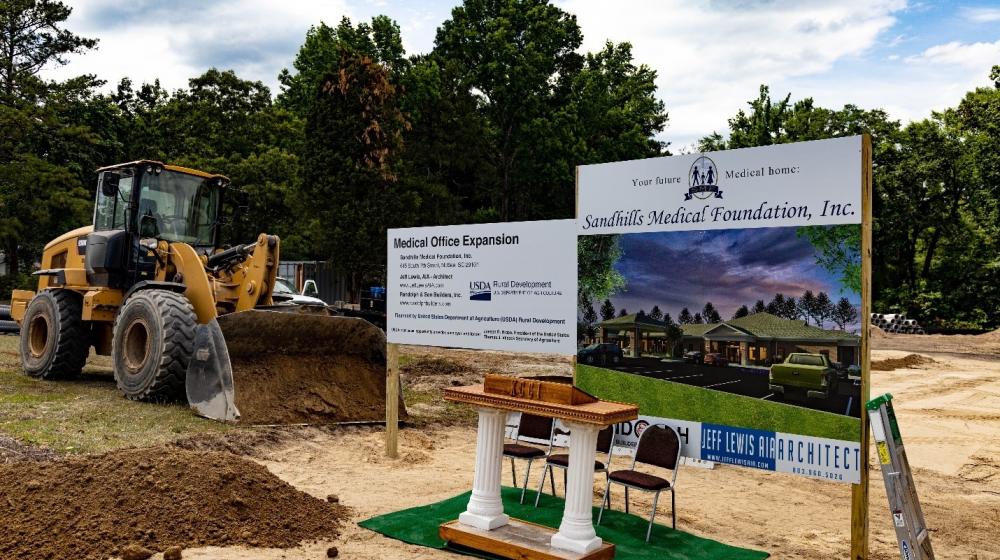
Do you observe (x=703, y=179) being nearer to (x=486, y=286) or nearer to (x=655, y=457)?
(x=655, y=457)

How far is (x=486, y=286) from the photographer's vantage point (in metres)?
6.94

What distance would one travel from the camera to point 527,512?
6.28 meters

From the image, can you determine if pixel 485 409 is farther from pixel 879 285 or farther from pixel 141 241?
pixel 879 285

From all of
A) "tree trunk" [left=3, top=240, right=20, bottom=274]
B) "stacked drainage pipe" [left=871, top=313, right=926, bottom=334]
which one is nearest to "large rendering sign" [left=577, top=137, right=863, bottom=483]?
"tree trunk" [left=3, top=240, right=20, bottom=274]

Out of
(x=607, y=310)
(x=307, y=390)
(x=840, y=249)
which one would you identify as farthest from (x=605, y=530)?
(x=307, y=390)

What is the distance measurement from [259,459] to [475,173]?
23981 millimetres

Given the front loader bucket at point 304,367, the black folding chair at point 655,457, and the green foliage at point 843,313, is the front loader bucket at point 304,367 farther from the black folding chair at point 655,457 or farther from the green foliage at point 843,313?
the green foliage at point 843,313

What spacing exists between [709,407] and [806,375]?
0.74 metres

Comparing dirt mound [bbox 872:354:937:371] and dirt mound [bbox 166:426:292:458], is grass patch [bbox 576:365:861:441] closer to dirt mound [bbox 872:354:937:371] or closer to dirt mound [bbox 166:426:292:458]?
dirt mound [bbox 166:426:292:458]

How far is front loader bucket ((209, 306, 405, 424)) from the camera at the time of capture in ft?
28.2

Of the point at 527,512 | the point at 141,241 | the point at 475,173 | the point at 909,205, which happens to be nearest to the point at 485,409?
the point at 527,512

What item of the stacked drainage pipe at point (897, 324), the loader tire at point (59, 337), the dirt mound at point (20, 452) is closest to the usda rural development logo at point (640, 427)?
the dirt mound at point (20, 452)

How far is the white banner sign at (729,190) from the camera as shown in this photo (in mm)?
5105

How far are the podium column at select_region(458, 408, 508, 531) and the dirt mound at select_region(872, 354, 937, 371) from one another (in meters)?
16.0
